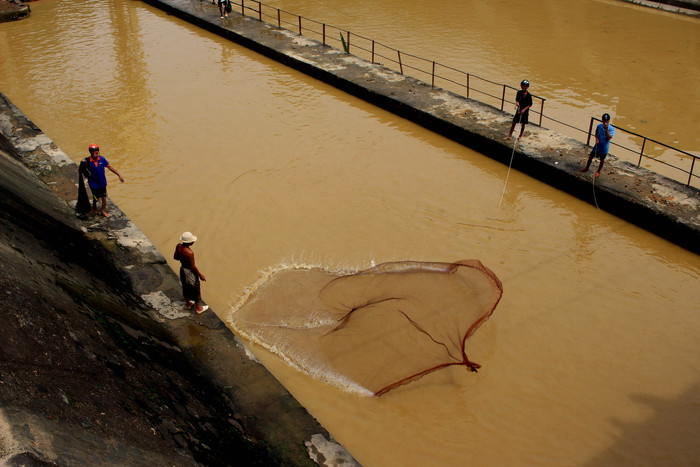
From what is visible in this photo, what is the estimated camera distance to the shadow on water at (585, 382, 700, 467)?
6215 mm

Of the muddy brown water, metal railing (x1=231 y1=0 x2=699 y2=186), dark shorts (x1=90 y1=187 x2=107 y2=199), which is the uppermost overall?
metal railing (x1=231 y1=0 x2=699 y2=186)

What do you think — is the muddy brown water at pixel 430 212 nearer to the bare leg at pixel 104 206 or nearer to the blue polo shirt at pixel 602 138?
the bare leg at pixel 104 206

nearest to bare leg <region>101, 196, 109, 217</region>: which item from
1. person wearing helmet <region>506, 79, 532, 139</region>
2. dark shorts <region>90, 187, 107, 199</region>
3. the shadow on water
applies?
dark shorts <region>90, 187, 107, 199</region>

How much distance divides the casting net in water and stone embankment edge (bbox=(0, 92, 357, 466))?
73 cm

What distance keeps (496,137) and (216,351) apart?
8061mm

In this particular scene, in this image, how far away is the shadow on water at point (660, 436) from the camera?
621cm

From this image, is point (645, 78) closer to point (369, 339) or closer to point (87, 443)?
point (369, 339)

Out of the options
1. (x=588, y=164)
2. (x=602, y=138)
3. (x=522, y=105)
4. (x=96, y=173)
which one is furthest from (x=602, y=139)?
(x=96, y=173)

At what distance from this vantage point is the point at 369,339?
7.17 metres

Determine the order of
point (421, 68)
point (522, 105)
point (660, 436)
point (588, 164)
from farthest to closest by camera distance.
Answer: point (421, 68)
point (522, 105)
point (588, 164)
point (660, 436)

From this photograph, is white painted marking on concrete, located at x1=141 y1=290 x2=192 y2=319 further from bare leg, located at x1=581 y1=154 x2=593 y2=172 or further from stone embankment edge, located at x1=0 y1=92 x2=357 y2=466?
bare leg, located at x1=581 y1=154 x2=593 y2=172

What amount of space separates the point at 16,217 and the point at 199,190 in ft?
12.9

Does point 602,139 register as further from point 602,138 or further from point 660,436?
point 660,436

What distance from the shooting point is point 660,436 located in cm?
645
